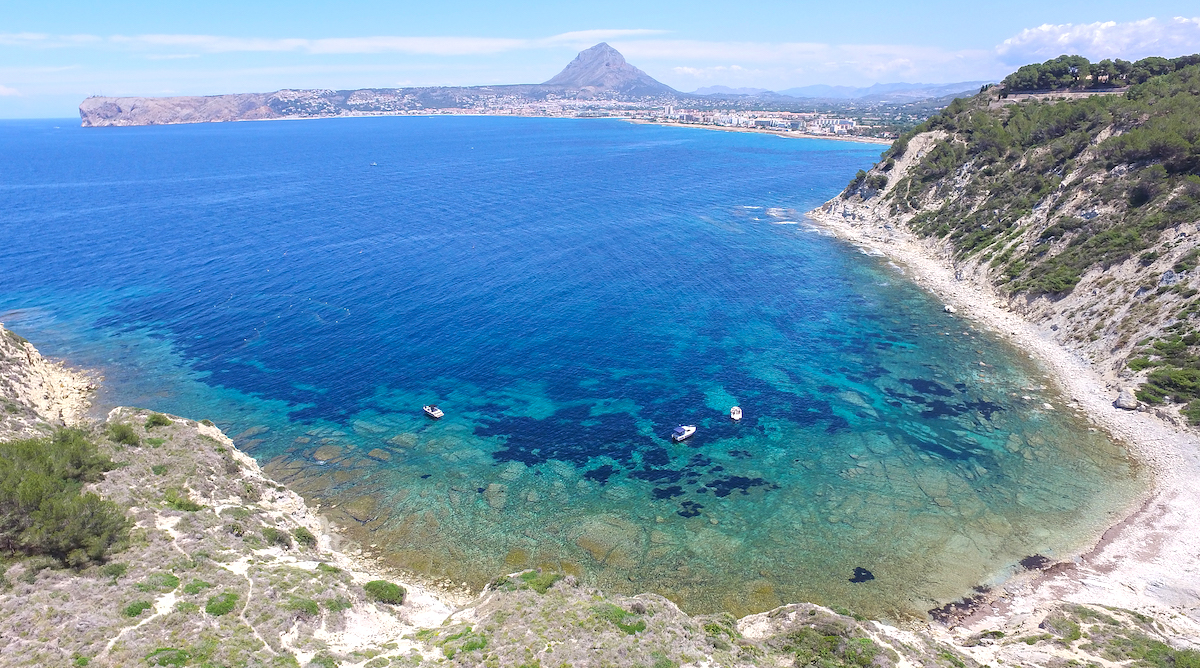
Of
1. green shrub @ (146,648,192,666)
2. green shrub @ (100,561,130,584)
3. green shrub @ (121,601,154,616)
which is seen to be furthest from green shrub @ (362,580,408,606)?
green shrub @ (100,561,130,584)

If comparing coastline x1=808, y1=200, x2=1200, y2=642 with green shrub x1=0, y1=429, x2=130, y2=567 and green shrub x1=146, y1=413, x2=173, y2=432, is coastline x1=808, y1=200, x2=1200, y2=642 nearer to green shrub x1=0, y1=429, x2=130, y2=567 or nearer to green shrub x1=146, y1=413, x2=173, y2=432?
green shrub x1=0, y1=429, x2=130, y2=567

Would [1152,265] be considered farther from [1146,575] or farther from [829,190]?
[829,190]

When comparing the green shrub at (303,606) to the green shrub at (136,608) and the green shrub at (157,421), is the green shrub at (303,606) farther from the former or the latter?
the green shrub at (157,421)

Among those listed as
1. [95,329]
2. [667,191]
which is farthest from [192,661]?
[667,191]

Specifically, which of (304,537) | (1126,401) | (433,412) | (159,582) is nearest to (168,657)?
(159,582)

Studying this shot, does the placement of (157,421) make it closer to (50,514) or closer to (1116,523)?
(50,514)

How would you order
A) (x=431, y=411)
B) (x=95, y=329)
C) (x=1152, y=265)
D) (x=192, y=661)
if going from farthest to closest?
(x=95, y=329) → (x=1152, y=265) → (x=431, y=411) → (x=192, y=661)
